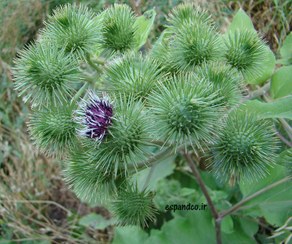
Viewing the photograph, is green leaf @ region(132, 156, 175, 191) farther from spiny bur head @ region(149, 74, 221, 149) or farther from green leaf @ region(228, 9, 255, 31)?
spiny bur head @ region(149, 74, 221, 149)

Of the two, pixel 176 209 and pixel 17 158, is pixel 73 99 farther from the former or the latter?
pixel 17 158

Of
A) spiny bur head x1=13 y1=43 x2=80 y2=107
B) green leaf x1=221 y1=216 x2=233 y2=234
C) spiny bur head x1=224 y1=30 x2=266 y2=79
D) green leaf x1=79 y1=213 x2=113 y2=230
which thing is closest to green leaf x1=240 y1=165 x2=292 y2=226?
green leaf x1=221 y1=216 x2=233 y2=234

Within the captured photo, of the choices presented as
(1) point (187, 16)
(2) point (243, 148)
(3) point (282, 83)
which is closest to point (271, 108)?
(2) point (243, 148)

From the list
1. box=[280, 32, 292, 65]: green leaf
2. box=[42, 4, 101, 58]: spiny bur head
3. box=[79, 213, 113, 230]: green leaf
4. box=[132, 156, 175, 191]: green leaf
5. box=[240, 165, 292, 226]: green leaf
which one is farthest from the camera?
box=[79, 213, 113, 230]: green leaf

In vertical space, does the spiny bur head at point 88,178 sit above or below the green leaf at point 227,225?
above

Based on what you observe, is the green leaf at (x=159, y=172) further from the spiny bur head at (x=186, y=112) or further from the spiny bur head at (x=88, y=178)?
the spiny bur head at (x=186, y=112)

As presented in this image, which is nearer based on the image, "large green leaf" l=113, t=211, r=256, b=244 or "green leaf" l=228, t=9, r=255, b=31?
"green leaf" l=228, t=9, r=255, b=31

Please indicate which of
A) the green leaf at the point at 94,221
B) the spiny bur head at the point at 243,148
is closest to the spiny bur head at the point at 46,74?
the spiny bur head at the point at 243,148
